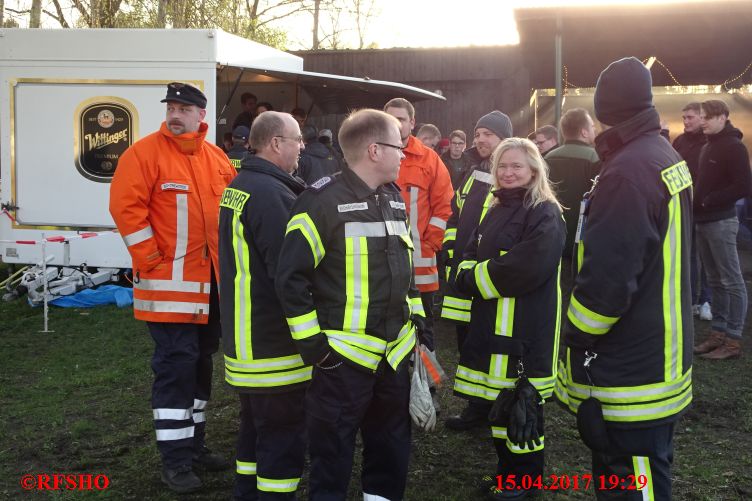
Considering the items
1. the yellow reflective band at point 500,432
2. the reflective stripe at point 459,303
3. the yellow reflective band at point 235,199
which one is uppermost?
the yellow reflective band at point 235,199

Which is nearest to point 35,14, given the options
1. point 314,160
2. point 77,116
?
point 77,116

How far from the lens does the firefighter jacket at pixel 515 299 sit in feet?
12.5

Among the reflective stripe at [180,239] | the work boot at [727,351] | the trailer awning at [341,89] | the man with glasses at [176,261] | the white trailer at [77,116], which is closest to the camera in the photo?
the man with glasses at [176,261]

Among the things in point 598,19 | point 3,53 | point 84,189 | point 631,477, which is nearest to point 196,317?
point 631,477

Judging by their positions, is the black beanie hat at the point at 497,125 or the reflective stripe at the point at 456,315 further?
the black beanie hat at the point at 497,125

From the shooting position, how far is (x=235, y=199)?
138 inches

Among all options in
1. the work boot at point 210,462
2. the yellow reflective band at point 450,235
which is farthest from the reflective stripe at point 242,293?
the yellow reflective band at point 450,235

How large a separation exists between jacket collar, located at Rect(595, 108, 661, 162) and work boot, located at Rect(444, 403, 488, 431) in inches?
99.6

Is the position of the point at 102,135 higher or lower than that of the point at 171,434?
higher

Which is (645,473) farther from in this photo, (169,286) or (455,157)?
(455,157)

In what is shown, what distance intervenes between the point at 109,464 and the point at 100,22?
713 inches

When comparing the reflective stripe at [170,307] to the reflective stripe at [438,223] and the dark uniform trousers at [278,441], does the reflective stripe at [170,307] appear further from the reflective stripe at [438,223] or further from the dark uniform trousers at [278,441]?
the reflective stripe at [438,223]

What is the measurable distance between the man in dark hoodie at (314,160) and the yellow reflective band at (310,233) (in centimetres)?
451

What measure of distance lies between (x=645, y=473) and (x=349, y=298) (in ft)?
4.32
